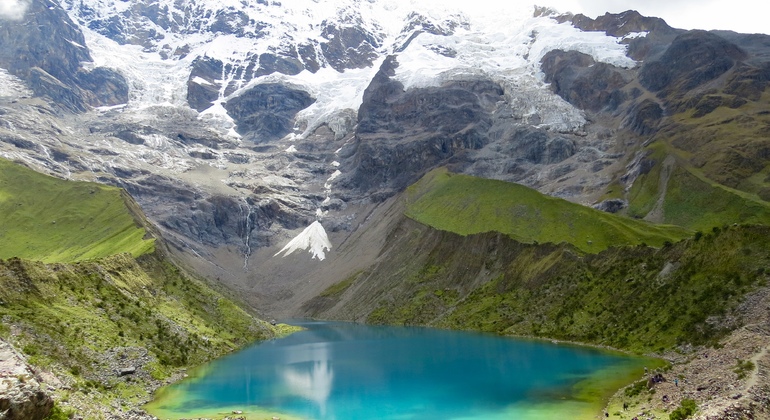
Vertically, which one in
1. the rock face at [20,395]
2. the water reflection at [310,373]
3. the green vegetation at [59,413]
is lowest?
the water reflection at [310,373]

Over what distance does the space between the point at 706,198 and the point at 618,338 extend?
121022 mm

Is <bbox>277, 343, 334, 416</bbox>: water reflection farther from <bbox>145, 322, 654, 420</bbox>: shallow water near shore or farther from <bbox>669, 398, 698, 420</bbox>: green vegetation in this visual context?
<bbox>669, 398, 698, 420</bbox>: green vegetation

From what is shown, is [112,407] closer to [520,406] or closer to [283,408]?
[283,408]

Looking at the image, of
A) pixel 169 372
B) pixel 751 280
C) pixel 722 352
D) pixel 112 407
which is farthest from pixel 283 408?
pixel 751 280

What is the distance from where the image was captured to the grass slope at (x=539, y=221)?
5704 inches

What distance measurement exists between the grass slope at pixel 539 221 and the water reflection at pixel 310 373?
219 ft

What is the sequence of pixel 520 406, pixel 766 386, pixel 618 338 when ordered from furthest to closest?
pixel 618 338 < pixel 520 406 < pixel 766 386

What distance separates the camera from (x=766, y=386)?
47062 mm

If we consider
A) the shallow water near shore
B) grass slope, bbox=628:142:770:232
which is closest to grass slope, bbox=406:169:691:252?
grass slope, bbox=628:142:770:232

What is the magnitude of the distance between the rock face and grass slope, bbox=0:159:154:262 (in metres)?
85.8

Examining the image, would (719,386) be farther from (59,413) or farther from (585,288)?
(585,288)

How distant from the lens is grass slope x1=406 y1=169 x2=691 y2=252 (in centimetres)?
14488

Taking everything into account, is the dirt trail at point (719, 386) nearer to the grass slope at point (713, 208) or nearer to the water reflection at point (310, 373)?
the water reflection at point (310, 373)

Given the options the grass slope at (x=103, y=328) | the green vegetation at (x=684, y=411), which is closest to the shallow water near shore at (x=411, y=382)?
the grass slope at (x=103, y=328)
